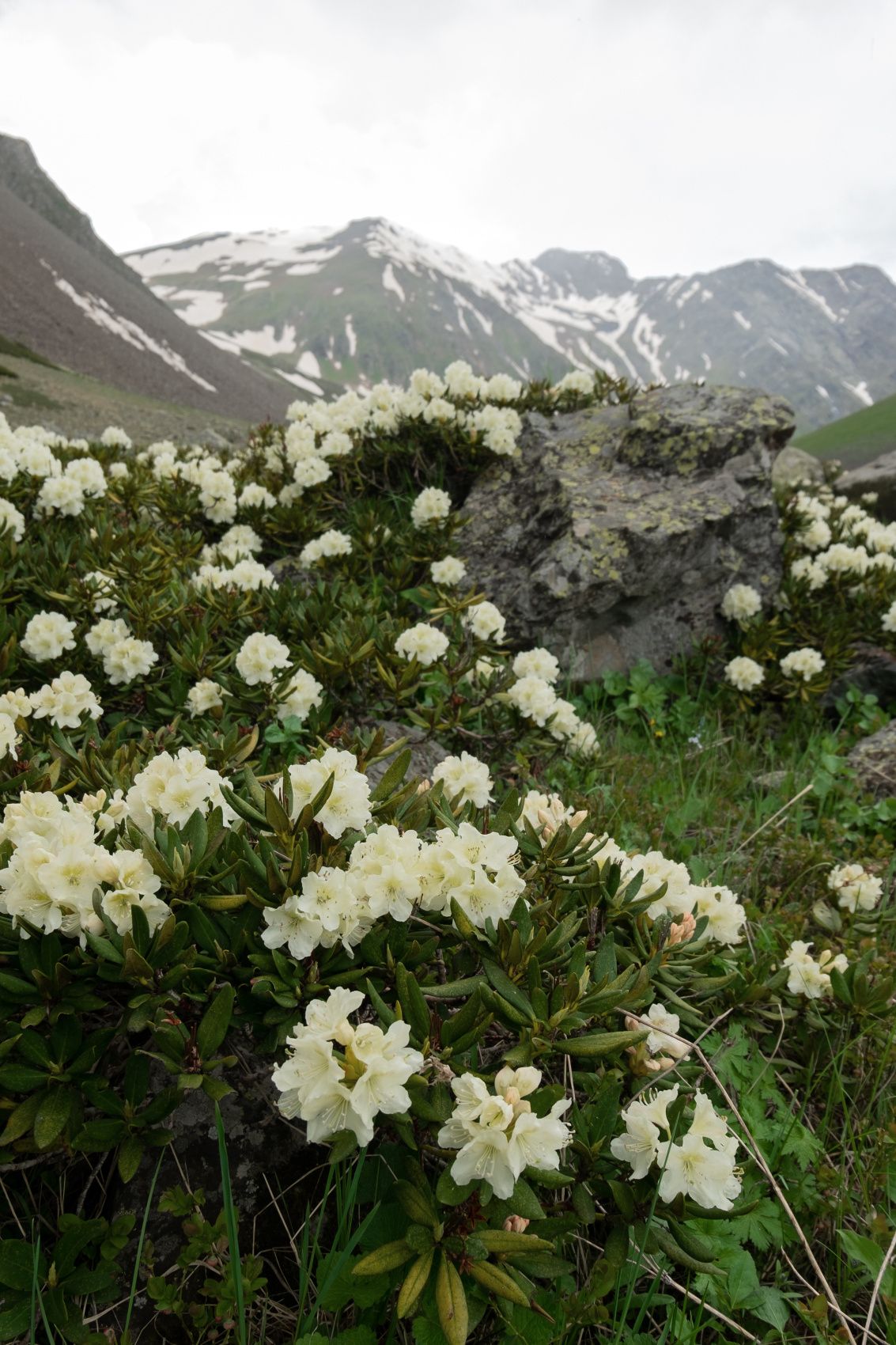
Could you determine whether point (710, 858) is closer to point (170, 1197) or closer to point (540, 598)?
point (540, 598)

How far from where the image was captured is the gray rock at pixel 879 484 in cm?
855

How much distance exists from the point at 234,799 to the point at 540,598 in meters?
3.21

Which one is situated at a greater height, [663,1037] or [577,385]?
[577,385]

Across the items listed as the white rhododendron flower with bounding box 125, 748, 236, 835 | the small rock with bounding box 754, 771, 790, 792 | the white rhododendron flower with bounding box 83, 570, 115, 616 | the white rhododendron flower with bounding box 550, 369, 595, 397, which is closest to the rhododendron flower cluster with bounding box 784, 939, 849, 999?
the small rock with bounding box 754, 771, 790, 792

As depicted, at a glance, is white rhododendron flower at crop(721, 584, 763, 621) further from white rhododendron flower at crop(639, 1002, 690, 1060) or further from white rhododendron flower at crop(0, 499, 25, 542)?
white rhododendron flower at crop(0, 499, 25, 542)

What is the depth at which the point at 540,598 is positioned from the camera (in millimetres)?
4551

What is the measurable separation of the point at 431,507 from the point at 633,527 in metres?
1.35

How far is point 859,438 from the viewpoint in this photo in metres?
18.8

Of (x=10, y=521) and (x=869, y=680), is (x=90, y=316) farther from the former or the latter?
(x=869, y=680)

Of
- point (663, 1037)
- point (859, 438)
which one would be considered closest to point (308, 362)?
point (859, 438)

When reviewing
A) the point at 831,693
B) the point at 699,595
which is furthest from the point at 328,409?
the point at 831,693

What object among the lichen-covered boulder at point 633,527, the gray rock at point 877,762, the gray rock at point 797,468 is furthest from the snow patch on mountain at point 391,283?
the gray rock at point 877,762

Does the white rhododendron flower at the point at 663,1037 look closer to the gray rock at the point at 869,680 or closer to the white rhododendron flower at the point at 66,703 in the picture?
the white rhododendron flower at the point at 66,703

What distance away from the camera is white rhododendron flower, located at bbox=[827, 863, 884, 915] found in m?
2.62
